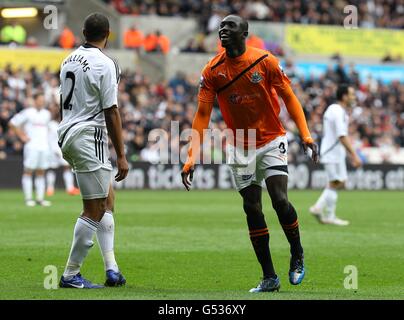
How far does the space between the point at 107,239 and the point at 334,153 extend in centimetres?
925

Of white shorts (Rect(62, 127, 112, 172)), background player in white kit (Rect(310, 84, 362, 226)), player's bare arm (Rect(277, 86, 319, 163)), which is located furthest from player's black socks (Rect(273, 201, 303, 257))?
background player in white kit (Rect(310, 84, 362, 226))

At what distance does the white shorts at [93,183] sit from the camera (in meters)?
9.27

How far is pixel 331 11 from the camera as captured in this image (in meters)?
43.3

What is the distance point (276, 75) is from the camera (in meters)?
9.45

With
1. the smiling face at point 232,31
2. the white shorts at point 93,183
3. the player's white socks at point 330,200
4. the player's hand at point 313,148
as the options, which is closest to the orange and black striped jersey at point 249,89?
the smiling face at point 232,31

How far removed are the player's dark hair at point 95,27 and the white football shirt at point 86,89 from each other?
0.10 metres

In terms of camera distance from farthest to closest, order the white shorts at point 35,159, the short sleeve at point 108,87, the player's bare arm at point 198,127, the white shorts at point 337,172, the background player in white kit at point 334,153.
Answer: the white shorts at point 35,159, the white shorts at point 337,172, the background player in white kit at point 334,153, the player's bare arm at point 198,127, the short sleeve at point 108,87

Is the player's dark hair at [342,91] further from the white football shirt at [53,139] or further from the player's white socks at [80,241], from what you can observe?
the white football shirt at [53,139]

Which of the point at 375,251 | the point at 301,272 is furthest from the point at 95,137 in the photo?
the point at 375,251

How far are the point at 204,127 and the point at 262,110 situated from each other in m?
0.60

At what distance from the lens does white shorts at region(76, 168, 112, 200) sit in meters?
9.27

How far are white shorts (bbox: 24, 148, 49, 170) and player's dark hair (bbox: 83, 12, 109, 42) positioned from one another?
14.1 meters

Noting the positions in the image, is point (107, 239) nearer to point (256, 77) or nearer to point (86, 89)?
point (86, 89)

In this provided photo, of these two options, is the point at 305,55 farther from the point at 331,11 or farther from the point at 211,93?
the point at 211,93
